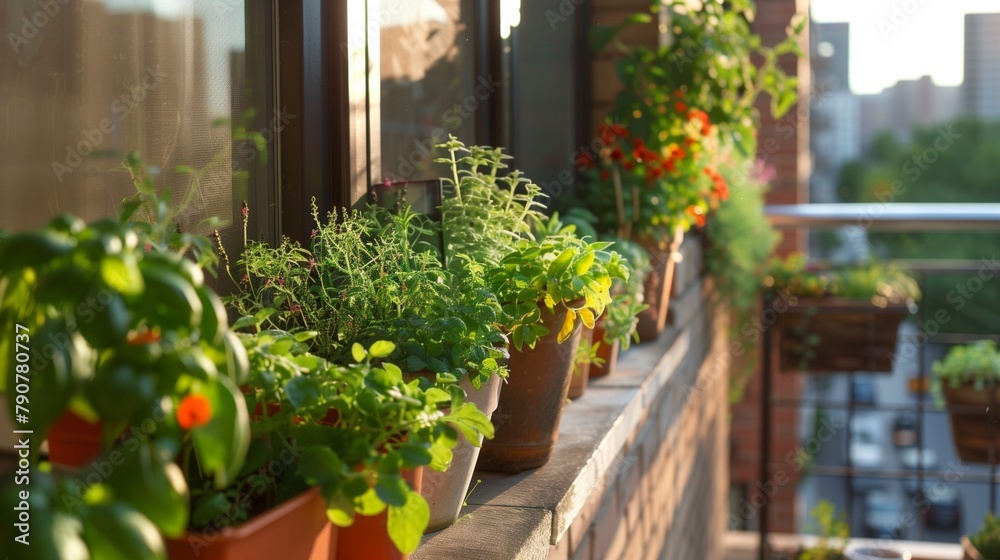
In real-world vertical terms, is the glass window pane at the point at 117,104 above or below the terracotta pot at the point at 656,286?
above

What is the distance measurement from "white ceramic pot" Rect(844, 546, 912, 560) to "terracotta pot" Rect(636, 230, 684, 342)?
158cm

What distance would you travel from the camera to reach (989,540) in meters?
3.20

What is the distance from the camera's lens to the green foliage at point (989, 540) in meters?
3.17

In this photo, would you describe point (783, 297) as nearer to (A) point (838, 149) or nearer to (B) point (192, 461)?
(B) point (192, 461)

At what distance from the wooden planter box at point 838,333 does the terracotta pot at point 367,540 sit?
3.18m

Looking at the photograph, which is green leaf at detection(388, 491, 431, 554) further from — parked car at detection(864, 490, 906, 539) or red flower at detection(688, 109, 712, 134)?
parked car at detection(864, 490, 906, 539)

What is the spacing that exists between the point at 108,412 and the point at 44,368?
4 cm

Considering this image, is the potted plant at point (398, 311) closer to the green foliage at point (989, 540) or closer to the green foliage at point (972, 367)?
the green foliage at point (989, 540)

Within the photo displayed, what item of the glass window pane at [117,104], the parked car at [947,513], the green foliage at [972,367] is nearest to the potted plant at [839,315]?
the green foliage at [972,367]

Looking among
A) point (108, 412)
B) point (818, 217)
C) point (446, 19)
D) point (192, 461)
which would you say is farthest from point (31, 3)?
point (818, 217)

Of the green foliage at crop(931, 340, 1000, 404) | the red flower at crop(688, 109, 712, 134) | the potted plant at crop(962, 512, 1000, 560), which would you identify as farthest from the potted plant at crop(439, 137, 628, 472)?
the green foliage at crop(931, 340, 1000, 404)

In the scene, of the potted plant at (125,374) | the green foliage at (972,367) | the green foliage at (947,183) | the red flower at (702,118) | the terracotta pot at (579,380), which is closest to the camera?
the potted plant at (125,374)

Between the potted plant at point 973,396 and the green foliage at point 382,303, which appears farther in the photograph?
the potted plant at point 973,396

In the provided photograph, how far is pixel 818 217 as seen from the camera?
404cm
